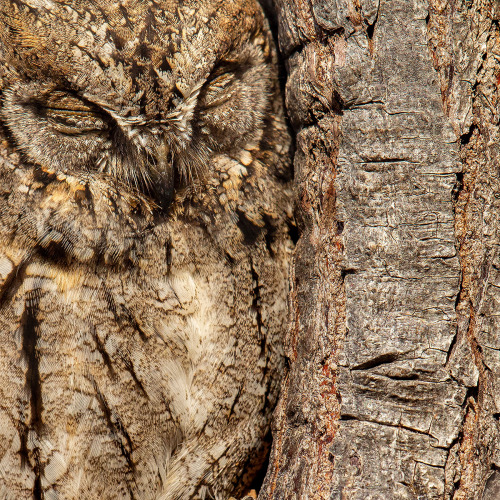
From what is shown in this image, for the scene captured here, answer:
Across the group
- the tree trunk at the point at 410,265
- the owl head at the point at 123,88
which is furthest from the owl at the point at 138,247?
the tree trunk at the point at 410,265

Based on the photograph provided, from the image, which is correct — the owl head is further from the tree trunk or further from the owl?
the tree trunk

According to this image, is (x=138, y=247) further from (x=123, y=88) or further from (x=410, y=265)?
(x=410, y=265)

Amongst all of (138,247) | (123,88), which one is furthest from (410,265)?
(123,88)

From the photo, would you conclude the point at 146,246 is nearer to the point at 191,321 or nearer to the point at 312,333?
the point at 191,321

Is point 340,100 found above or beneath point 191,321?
above

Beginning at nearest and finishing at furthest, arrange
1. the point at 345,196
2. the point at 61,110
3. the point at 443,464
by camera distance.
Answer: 1. the point at 443,464
2. the point at 345,196
3. the point at 61,110

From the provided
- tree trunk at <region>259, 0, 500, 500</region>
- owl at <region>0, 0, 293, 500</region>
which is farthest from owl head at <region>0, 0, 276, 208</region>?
tree trunk at <region>259, 0, 500, 500</region>

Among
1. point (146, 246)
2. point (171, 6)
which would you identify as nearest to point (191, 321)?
point (146, 246)
